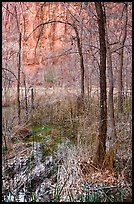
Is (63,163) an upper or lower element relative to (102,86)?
lower

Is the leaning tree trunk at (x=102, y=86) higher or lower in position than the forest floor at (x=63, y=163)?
higher

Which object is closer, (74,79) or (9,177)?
(9,177)

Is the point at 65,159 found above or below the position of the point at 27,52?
below

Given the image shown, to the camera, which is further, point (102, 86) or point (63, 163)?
point (63, 163)

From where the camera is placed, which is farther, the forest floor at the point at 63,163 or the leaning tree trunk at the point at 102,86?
the leaning tree trunk at the point at 102,86

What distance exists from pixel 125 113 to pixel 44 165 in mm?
3090

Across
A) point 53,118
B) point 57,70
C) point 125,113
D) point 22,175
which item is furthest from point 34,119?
point 57,70

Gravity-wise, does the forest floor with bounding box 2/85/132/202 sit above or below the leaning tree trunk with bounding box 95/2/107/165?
below

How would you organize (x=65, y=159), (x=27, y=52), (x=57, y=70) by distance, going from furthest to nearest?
(x=27, y=52)
(x=57, y=70)
(x=65, y=159)

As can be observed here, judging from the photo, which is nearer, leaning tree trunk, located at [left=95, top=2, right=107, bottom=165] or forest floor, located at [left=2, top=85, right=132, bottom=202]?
forest floor, located at [left=2, top=85, right=132, bottom=202]

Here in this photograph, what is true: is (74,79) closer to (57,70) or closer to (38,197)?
(57,70)

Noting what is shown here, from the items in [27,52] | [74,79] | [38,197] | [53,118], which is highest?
[27,52]

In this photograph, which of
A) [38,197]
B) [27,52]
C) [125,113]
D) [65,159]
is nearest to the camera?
[38,197]

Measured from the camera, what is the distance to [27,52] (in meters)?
25.1
